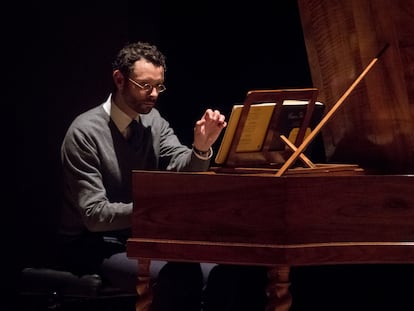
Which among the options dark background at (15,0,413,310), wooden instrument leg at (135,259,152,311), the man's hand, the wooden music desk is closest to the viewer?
the wooden music desk

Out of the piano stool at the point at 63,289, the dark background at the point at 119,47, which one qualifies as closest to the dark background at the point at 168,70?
the dark background at the point at 119,47

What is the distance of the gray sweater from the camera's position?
3.29 meters

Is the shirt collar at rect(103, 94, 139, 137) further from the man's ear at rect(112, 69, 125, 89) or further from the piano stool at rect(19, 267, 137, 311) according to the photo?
the piano stool at rect(19, 267, 137, 311)

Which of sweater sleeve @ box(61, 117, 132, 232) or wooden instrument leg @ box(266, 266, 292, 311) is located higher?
sweater sleeve @ box(61, 117, 132, 232)

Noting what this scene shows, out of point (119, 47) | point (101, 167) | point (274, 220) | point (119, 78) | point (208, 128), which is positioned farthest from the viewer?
point (119, 47)

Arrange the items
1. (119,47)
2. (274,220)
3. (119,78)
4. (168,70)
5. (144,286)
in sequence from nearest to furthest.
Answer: (274,220), (144,286), (119,78), (119,47), (168,70)

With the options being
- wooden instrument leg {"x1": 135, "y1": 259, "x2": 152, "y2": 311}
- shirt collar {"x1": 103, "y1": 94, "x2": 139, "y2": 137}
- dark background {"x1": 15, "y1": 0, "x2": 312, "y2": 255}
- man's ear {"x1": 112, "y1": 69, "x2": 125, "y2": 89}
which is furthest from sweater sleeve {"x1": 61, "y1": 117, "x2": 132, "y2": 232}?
dark background {"x1": 15, "y1": 0, "x2": 312, "y2": 255}

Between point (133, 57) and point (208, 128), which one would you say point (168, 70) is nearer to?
point (133, 57)

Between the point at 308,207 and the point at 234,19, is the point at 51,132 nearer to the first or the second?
the point at 234,19

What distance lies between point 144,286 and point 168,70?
5.71ft

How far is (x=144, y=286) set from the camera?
2895 millimetres

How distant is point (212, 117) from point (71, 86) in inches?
47.2

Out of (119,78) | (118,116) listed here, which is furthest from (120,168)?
(119,78)

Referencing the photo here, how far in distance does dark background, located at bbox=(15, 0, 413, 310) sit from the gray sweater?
0.60m
